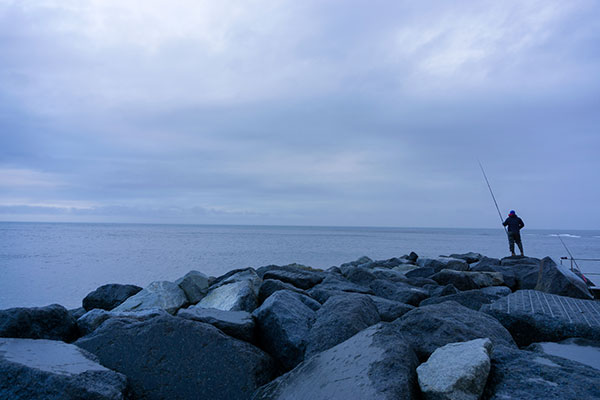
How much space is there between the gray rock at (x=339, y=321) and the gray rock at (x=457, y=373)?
103cm

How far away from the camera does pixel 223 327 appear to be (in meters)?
3.97

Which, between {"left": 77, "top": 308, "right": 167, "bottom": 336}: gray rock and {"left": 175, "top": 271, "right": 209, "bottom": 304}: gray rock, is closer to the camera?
{"left": 77, "top": 308, "right": 167, "bottom": 336}: gray rock

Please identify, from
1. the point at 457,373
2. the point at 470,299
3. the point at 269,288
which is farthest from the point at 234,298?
the point at 457,373

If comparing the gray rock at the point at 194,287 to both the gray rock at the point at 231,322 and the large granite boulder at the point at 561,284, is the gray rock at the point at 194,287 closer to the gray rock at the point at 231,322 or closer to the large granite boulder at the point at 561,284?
the gray rock at the point at 231,322

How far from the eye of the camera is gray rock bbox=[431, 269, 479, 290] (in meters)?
8.24

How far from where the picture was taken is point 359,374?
8.30 ft

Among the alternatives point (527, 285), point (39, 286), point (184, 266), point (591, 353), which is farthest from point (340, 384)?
point (184, 266)

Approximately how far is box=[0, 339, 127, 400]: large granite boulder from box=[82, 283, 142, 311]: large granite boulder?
409 centimetres

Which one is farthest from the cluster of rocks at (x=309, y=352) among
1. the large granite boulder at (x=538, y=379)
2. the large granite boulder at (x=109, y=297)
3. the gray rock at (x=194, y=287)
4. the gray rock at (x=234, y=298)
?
the large granite boulder at (x=109, y=297)

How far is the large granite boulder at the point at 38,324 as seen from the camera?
14.2ft

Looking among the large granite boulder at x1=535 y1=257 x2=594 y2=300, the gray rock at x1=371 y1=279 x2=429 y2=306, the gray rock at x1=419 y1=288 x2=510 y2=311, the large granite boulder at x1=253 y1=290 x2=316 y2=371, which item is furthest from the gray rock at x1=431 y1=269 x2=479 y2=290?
the large granite boulder at x1=253 y1=290 x2=316 y2=371

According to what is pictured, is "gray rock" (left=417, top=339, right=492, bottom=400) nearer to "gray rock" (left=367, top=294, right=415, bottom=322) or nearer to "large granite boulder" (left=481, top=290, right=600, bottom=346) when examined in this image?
"large granite boulder" (left=481, top=290, right=600, bottom=346)

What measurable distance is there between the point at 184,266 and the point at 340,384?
1700 centimetres

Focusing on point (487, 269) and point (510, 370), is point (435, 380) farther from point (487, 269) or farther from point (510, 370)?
point (487, 269)
